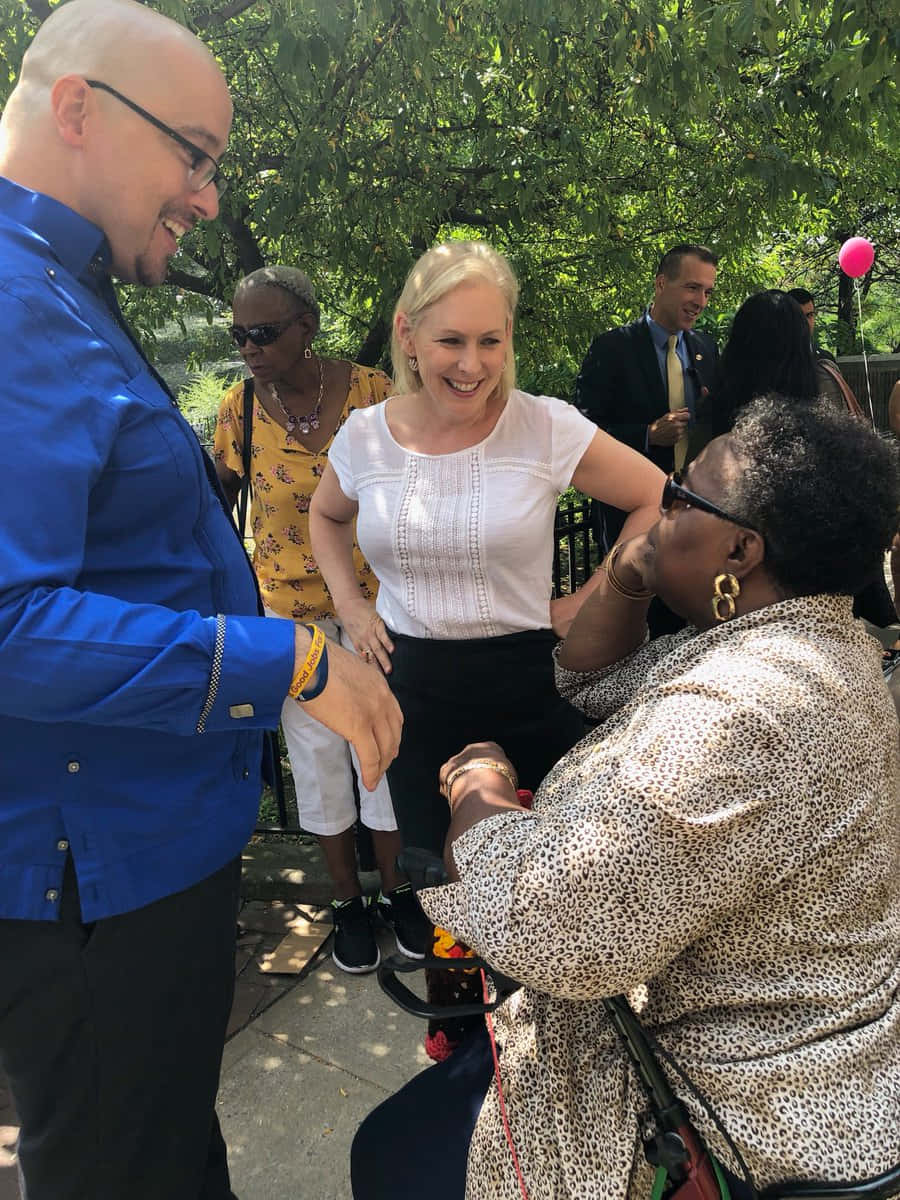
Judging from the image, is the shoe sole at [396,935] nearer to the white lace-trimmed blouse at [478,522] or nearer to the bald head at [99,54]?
the white lace-trimmed blouse at [478,522]

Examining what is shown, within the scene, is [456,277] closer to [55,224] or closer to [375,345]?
[55,224]

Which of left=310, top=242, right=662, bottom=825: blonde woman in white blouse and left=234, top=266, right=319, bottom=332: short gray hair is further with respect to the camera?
left=234, top=266, right=319, bottom=332: short gray hair

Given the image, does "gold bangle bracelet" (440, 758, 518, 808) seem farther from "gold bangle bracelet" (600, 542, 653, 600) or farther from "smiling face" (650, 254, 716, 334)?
"smiling face" (650, 254, 716, 334)

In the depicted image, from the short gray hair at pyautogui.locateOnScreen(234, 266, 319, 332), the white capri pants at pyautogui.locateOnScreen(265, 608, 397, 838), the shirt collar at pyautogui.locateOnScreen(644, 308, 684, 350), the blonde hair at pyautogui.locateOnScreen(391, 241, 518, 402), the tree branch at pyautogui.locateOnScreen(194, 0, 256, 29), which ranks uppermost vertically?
the tree branch at pyautogui.locateOnScreen(194, 0, 256, 29)

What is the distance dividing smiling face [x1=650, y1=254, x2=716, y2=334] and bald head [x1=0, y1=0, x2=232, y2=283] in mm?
3919

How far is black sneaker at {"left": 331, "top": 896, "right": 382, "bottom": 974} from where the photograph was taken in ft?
11.0

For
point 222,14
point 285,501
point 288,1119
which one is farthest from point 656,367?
point 288,1119

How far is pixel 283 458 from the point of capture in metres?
3.40

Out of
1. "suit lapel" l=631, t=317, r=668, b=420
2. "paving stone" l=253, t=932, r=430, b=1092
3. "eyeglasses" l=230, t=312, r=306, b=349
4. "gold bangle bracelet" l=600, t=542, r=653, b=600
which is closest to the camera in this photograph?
"gold bangle bracelet" l=600, t=542, r=653, b=600

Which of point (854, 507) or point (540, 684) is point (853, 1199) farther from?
point (540, 684)

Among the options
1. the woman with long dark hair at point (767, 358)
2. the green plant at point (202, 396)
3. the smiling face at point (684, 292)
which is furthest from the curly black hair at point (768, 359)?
the green plant at point (202, 396)

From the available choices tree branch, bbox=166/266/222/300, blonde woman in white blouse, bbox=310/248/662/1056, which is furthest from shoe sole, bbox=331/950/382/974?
tree branch, bbox=166/266/222/300

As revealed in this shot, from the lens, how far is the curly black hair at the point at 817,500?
1.39 m

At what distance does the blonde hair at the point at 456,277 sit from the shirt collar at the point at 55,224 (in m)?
1.09
